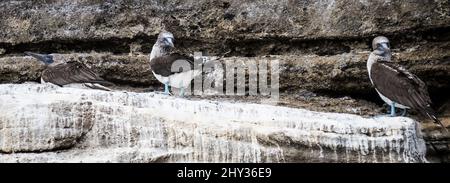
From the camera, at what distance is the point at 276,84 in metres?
11.4

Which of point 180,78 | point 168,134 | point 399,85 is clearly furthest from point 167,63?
point 399,85

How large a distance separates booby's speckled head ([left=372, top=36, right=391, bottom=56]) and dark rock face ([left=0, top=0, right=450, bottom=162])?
27.2 inches

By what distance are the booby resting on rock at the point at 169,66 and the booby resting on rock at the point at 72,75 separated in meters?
0.60

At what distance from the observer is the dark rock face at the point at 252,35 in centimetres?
1104

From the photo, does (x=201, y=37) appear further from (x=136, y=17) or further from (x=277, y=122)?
(x=277, y=122)

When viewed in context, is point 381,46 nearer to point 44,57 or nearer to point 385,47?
point 385,47

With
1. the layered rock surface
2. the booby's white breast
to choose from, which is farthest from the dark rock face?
the layered rock surface

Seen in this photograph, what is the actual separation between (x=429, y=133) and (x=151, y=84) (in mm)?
3685

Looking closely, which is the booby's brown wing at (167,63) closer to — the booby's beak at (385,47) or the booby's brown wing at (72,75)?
the booby's brown wing at (72,75)

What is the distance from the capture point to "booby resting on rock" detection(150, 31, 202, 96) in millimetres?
10438

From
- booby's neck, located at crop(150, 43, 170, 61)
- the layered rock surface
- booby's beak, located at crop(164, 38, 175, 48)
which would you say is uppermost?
booby's beak, located at crop(164, 38, 175, 48)

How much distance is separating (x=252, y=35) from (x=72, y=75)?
240cm

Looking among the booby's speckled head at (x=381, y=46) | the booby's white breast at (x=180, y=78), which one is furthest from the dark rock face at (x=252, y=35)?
the booby's white breast at (x=180, y=78)

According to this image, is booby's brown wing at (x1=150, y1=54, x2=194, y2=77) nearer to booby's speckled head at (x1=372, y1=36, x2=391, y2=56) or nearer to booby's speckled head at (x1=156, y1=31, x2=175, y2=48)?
booby's speckled head at (x1=156, y1=31, x2=175, y2=48)
